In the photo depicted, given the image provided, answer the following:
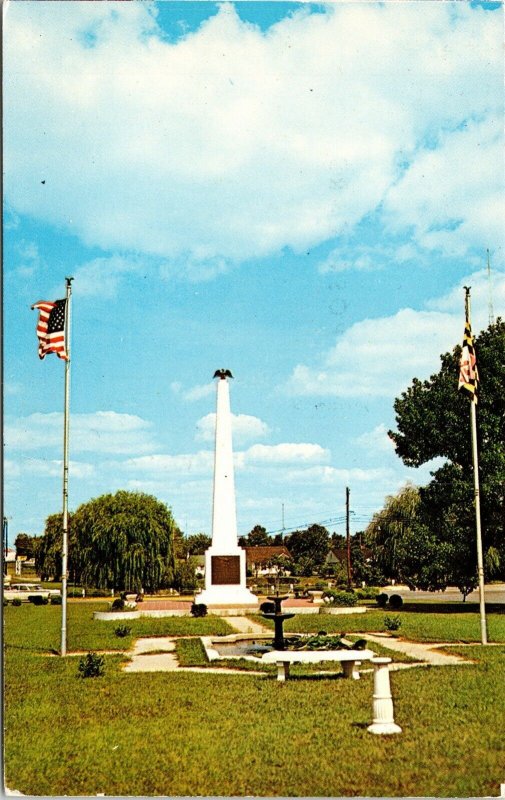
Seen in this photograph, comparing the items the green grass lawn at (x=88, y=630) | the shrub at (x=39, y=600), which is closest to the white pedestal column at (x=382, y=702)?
the green grass lawn at (x=88, y=630)

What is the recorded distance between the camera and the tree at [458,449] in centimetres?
2747

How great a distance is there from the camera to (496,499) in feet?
88.6

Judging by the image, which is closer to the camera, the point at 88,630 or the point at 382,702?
the point at 382,702

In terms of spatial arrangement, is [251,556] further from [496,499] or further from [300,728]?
[300,728]

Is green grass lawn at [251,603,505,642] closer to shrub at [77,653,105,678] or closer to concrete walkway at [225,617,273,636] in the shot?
concrete walkway at [225,617,273,636]

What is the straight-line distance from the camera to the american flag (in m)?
16.4

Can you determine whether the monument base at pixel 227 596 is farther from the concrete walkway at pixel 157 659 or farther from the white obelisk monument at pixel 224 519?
the concrete walkway at pixel 157 659

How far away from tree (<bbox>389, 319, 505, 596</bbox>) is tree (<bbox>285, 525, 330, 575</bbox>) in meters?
50.6

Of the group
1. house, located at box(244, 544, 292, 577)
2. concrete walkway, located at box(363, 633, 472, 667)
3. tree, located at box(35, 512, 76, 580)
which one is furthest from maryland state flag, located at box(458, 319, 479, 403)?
house, located at box(244, 544, 292, 577)

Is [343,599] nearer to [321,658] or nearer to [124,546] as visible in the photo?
[124,546]

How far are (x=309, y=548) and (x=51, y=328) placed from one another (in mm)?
76188

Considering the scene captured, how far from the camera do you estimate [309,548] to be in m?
90.0

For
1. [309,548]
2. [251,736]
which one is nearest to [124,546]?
[251,736]

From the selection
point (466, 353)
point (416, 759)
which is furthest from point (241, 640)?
point (416, 759)
